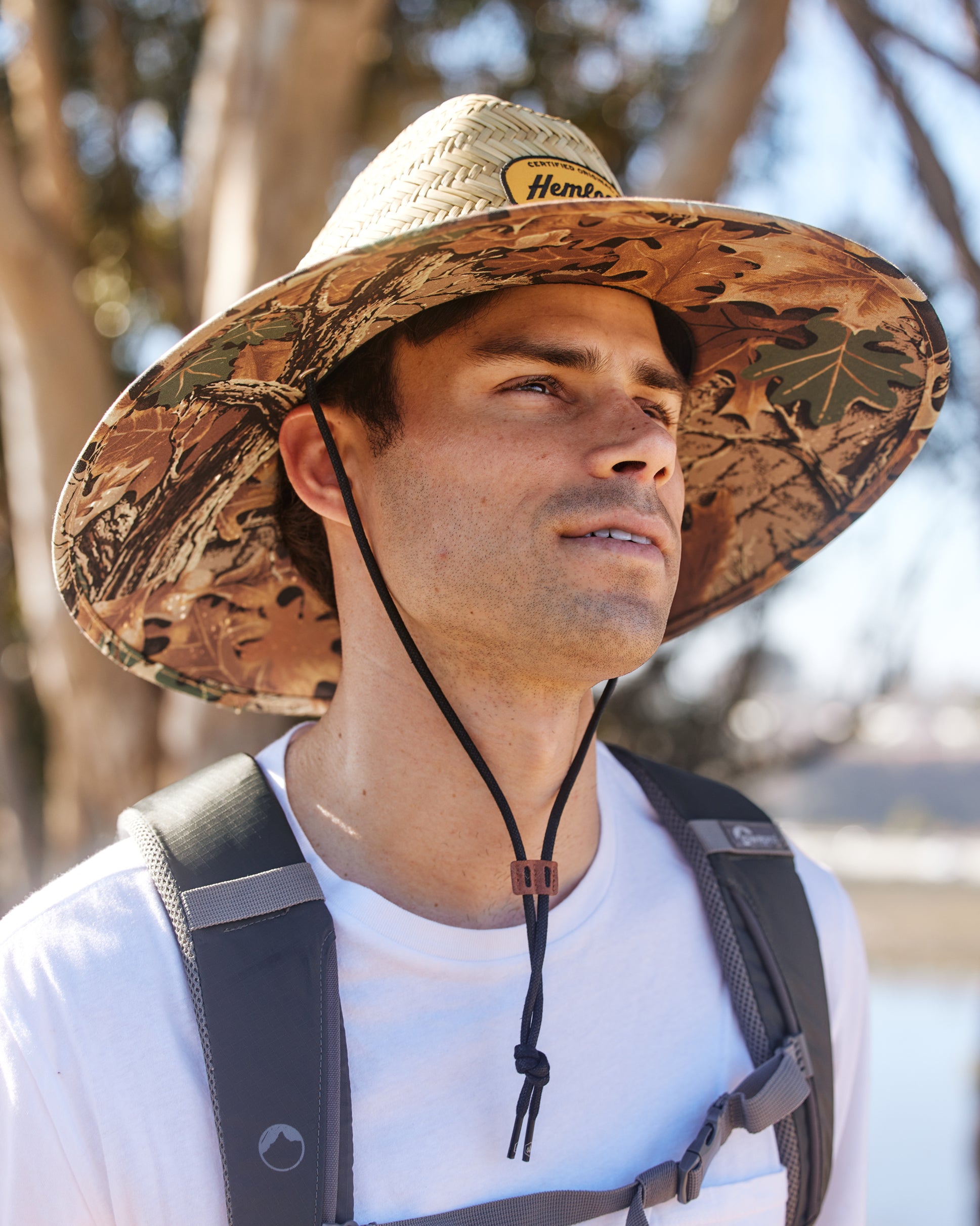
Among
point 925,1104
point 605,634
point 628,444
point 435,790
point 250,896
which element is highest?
point 628,444

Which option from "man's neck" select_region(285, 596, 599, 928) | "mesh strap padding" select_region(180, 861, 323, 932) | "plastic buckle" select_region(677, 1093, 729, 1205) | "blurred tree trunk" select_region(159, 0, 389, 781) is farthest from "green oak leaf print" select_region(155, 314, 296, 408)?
"blurred tree trunk" select_region(159, 0, 389, 781)

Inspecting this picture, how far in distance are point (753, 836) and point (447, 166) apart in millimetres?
1128

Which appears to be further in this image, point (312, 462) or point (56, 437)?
point (56, 437)

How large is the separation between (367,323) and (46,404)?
2403mm

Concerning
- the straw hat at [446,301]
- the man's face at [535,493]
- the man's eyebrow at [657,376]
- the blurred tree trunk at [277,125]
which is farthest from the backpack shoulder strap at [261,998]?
the blurred tree trunk at [277,125]

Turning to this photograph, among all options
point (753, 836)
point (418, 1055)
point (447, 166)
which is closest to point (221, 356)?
point (447, 166)

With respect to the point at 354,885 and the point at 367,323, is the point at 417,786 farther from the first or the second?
the point at 367,323

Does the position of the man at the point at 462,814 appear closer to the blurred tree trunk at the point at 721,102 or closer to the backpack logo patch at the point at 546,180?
the backpack logo patch at the point at 546,180

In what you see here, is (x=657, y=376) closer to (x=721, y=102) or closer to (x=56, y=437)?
(x=721, y=102)

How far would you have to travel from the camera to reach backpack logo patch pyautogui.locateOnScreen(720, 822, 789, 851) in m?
1.71

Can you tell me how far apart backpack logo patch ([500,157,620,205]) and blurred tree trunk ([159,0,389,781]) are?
1547mm

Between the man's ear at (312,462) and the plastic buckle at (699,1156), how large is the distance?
1.00 m

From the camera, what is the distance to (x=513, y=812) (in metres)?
1.55

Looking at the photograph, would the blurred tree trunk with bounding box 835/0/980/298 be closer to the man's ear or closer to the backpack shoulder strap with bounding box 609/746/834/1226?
the backpack shoulder strap with bounding box 609/746/834/1226
